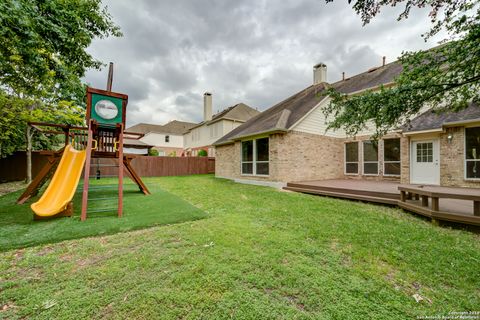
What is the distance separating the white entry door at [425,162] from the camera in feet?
26.9

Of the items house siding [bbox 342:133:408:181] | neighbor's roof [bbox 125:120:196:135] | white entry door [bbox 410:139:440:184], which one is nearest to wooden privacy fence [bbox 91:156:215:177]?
house siding [bbox 342:133:408:181]

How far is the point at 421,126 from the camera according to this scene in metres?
8.52

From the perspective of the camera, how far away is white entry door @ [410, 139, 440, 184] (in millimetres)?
8195

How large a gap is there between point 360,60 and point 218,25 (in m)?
11.1

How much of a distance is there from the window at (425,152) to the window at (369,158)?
1.88m

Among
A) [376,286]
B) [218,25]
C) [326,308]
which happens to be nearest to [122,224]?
[326,308]

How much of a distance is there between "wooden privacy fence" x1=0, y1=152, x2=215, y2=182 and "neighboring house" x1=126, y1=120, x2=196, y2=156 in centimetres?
1524

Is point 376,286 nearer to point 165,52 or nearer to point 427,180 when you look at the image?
point 427,180

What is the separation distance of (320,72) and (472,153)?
963 cm

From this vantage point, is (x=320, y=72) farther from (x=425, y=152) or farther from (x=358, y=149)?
(x=425, y=152)

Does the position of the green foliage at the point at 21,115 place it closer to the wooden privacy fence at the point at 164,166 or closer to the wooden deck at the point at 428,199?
the wooden privacy fence at the point at 164,166

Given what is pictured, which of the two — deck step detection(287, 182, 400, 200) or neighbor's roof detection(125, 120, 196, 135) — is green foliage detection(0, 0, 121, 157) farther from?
neighbor's roof detection(125, 120, 196, 135)

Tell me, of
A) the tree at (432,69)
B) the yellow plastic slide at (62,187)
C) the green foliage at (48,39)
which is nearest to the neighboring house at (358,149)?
the tree at (432,69)

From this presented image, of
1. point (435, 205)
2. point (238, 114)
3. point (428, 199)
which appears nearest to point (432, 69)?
point (435, 205)
